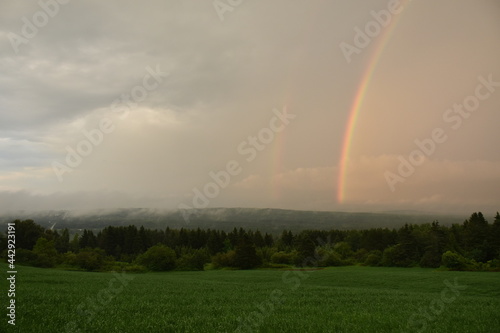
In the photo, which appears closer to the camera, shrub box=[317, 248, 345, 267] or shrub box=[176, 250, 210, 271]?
shrub box=[176, 250, 210, 271]

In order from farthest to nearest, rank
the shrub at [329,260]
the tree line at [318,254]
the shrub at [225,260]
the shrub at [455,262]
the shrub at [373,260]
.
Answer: the shrub at [373,260] → the shrub at [329,260] → the shrub at [225,260] → the tree line at [318,254] → the shrub at [455,262]

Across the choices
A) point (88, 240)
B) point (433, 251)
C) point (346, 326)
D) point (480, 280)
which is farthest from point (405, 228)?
point (88, 240)

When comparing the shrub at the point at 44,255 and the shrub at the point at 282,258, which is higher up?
the shrub at the point at 44,255

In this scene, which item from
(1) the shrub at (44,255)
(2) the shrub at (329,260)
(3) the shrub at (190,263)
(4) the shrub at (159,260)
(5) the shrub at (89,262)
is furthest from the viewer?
(2) the shrub at (329,260)

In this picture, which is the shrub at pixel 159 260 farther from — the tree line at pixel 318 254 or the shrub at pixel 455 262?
the shrub at pixel 455 262

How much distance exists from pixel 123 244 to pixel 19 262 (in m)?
75.0

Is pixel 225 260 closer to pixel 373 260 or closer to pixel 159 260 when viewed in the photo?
pixel 159 260

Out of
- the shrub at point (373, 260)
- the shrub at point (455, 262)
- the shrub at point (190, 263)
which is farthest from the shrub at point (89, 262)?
the shrub at point (455, 262)

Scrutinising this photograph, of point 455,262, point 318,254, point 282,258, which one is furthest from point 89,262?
point 455,262

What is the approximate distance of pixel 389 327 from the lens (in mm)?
17969

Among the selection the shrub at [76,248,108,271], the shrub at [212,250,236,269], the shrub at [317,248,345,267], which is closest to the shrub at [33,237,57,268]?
the shrub at [76,248,108,271]

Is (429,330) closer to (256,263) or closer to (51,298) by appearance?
(51,298)

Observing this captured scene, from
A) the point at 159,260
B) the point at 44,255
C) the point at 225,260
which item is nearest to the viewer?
the point at 44,255

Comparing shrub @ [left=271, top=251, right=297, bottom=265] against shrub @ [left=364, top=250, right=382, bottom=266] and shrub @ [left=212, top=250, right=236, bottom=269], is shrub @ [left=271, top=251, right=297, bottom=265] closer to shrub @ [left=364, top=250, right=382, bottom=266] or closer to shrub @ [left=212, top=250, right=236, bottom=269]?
shrub @ [left=212, top=250, right=236, bottom=269]
